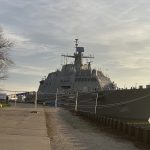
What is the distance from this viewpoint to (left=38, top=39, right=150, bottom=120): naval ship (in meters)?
44.2

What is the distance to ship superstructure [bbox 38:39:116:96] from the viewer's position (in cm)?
6391

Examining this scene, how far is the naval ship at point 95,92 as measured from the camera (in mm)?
44250

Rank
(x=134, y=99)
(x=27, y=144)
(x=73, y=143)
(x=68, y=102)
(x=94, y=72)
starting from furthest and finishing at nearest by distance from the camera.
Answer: (x=94, y=72) → (x=68, y=102) → (x=134, y=99) → (x=73, y=143) → (x=27, y=144)

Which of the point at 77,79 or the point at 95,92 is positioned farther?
the point at 77,79

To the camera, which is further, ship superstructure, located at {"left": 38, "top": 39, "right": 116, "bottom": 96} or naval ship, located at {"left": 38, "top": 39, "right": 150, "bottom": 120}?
ship superstructure, located at {"left": 38, "top": 39, "right": 116, "bottom": 96}

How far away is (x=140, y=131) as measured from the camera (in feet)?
50.5

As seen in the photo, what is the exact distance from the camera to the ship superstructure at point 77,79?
6391 centimetres

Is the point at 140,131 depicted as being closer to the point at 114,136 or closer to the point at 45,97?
the point at 114,136

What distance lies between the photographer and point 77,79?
64.5m

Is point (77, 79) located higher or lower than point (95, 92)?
higher

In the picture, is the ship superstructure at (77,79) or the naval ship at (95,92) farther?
the ship superstructure at (77,79)

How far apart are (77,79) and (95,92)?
16.3m

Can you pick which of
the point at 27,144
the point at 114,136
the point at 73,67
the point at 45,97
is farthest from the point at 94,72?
the point at 27,144

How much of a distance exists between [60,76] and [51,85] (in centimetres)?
165
